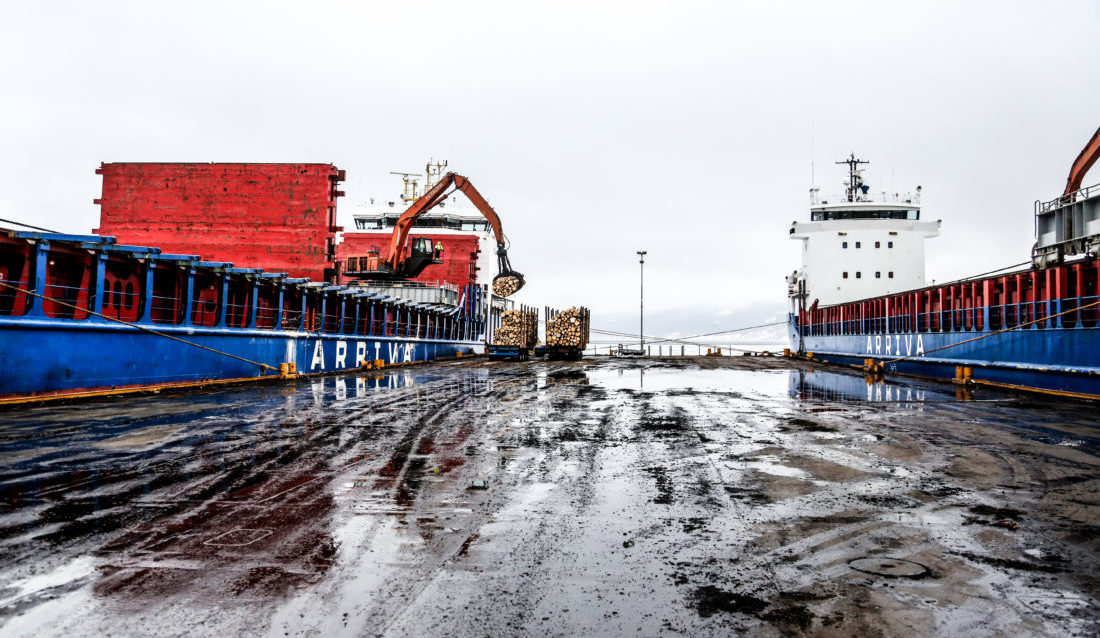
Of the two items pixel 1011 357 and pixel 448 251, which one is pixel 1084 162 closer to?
pixel 1011 357

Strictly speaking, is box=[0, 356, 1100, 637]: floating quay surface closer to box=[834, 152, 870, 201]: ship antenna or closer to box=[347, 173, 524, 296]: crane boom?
box=[347, 173, 524, 296]: crane boom

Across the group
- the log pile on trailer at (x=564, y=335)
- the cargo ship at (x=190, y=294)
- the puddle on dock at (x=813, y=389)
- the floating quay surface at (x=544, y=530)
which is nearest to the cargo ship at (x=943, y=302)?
the puddle on dock at (x=813, y=389)

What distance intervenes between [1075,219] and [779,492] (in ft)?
89.0

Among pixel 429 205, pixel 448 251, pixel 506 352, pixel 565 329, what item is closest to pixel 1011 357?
pixel 506 352

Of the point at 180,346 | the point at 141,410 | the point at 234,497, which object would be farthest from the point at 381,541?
the point at 180,346

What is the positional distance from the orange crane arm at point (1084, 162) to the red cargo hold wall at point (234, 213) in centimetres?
2765

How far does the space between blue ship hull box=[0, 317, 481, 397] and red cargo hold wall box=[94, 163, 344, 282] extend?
4.76m

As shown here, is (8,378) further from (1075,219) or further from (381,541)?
(1075,219)

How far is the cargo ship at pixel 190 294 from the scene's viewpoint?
38.1 ft

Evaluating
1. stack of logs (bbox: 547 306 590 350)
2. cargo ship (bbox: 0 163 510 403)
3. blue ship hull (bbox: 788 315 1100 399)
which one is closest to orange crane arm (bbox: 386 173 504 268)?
cargo ship (bbox: 0 163 510 403)

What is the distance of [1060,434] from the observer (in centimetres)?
795

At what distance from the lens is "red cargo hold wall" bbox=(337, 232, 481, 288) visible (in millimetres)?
47750

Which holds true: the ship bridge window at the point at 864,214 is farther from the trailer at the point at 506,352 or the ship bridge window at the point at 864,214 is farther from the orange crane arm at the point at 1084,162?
the trailer at the point at 506,352

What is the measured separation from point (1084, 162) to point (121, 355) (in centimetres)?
3039
